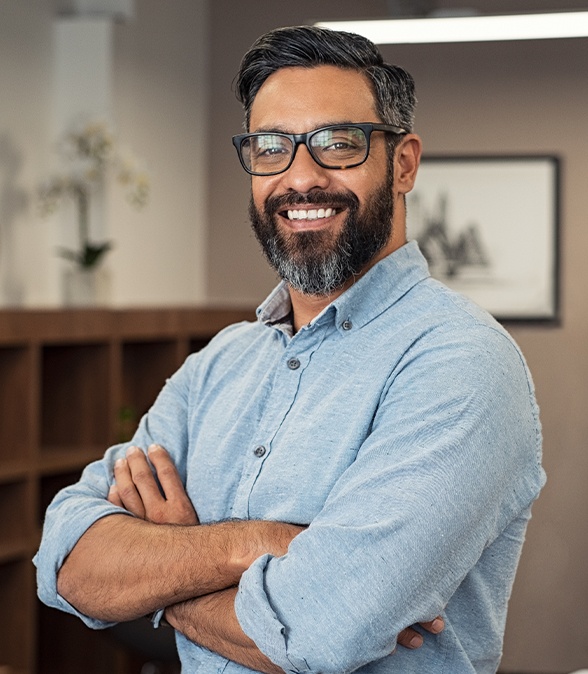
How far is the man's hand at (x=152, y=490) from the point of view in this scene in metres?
1.68

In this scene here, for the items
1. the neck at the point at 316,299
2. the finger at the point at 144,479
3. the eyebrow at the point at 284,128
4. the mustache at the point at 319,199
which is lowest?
the finger at the point at 144,479

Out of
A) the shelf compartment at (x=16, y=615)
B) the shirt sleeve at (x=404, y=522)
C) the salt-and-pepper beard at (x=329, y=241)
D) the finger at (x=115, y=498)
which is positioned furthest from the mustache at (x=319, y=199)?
the shelf compartment at (x=16, y=615)

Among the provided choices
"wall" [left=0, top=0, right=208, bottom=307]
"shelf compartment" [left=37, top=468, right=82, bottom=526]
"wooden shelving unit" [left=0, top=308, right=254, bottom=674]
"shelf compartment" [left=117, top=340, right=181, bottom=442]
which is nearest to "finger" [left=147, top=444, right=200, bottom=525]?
"wooden shelving unit" [left=0, top=308, right=254, bottom=674]

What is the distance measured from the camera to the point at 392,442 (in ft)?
4.54

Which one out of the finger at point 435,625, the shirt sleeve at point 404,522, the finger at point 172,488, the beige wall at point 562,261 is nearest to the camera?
the shirt sleeve at point 404,522

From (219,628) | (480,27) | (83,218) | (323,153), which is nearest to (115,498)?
(219,628)

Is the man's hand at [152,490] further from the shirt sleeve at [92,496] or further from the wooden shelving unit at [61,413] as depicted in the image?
the wooden shelving unit at [61,413]

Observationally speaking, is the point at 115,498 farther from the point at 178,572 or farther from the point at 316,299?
the point at 316,299

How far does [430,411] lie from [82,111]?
126 inches

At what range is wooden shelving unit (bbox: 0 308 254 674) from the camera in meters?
3.46

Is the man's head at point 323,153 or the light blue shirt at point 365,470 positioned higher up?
the man's head at point 323,153

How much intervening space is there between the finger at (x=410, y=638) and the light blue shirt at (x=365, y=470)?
34mm

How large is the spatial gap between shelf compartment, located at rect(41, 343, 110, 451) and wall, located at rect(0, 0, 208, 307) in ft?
0.88

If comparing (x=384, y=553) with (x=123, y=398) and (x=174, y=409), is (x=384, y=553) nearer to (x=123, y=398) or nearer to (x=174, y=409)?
(x=174, y=409)
